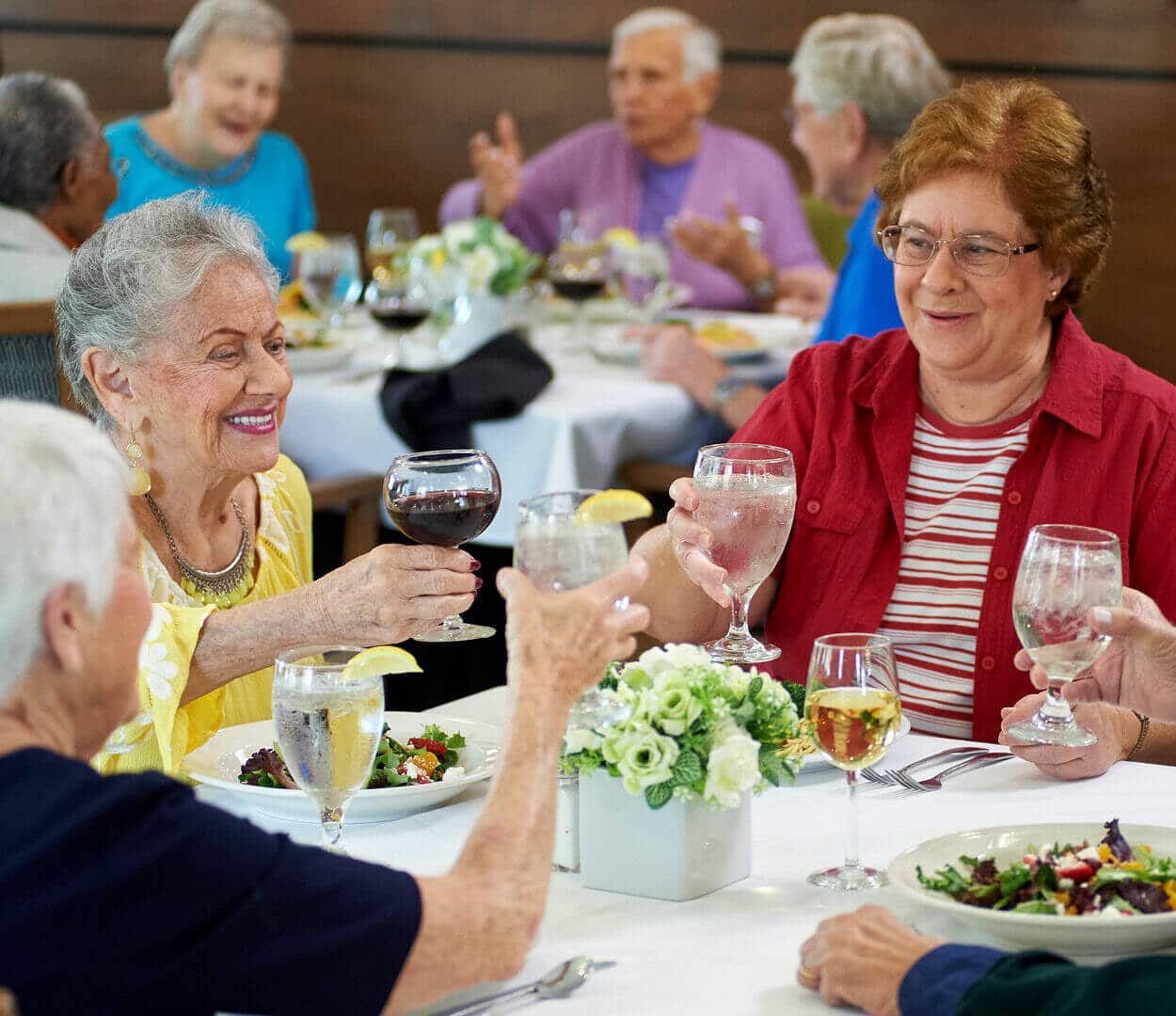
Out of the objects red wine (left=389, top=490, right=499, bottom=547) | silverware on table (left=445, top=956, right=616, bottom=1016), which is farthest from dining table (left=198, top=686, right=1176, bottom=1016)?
red wine (left=389, top=490, right=499, bottom=547)

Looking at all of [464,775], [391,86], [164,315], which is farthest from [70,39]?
[464,775]

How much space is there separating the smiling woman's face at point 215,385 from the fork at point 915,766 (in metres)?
0.91

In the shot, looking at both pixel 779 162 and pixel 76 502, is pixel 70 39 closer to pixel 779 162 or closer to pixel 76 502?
pixel 779 162

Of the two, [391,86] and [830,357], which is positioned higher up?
[391,86]

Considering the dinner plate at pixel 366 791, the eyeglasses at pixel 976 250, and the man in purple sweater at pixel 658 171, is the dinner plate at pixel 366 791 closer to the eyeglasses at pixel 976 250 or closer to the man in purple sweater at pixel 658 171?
the eyeglasses at pixel 976 250

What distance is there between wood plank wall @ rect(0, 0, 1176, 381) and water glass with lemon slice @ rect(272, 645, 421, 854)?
5300mm

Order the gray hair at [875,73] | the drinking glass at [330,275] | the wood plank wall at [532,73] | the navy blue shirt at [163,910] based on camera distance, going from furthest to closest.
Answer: the wood plank wall at [532,73]
the drinking glass at [330,275]
the gray hair at [875,73]
the navy blue shirt at [163,910]

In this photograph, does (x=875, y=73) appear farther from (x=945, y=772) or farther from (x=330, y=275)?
(x=945, y=772)

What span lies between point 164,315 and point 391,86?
556 centimetres

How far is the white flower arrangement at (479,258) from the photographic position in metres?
4.30

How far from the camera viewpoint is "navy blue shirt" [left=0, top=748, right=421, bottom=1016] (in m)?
1.07

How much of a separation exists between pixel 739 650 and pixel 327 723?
2.17 ft

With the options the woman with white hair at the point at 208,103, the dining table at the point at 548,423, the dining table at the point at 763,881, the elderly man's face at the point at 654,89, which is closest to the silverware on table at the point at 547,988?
the dining table at the point at 763,881

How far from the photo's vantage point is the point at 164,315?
2.10 meters
